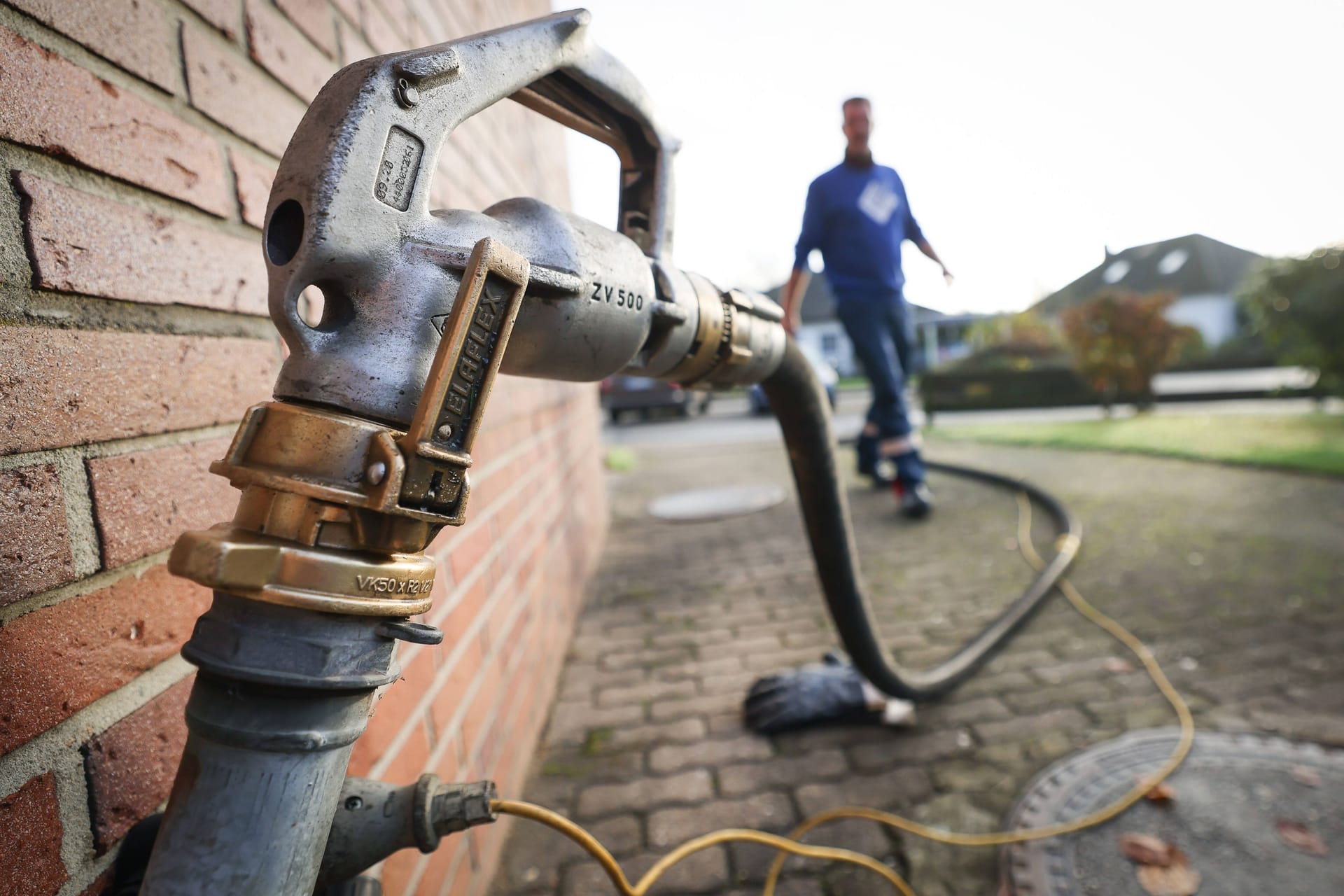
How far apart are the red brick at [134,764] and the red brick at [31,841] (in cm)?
4

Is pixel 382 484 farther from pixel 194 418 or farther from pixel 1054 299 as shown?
pixel 1054 299

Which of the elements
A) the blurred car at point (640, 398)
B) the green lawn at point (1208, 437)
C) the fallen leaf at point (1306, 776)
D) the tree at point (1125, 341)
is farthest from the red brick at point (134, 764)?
the blurred car at point (640, 398)

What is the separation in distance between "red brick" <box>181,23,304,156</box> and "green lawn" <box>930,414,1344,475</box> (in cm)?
579

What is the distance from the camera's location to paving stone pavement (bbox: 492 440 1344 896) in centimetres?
161

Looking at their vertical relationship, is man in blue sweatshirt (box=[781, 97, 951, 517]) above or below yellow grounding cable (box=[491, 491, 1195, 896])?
above

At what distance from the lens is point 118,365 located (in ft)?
2.24

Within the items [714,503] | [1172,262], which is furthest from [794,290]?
[1172,262]

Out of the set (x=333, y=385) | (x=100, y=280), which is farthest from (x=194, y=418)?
(x=333, y=385)

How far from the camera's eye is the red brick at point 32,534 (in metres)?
0.55

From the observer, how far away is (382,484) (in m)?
0.52

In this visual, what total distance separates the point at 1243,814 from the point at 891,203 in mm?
3634

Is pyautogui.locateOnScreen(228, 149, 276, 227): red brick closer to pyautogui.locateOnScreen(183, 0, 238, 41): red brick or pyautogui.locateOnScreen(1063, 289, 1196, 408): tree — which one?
pyautogui.locateOnScreen(183, 0, 238, 41): red brick

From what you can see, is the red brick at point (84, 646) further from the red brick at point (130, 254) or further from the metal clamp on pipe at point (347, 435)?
the red brick at point (130, 254)

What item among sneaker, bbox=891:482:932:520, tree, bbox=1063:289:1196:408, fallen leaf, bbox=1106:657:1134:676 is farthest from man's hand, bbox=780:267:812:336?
tree, bbox=1063:289:1196:408
